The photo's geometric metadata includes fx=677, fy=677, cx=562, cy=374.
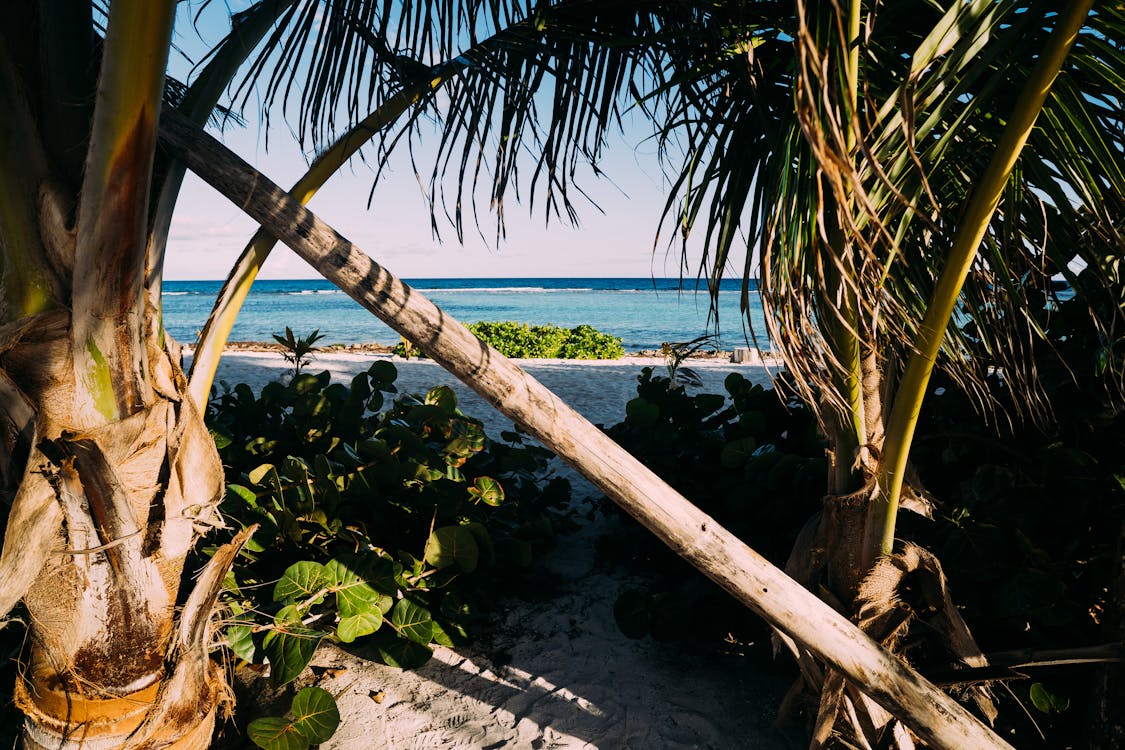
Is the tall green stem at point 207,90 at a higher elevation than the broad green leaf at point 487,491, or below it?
higher

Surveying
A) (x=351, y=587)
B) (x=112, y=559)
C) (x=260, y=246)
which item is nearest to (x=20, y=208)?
(x=260, y=246)

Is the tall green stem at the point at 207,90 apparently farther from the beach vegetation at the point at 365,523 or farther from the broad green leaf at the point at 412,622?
the broad green leaf at the point at 412,622

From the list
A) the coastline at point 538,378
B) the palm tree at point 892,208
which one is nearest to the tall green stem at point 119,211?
the palm tree at point 892,208

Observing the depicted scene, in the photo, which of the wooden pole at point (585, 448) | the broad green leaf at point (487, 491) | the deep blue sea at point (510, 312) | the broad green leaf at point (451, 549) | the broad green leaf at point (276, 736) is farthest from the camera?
the deep blue sea at point (510, 312)

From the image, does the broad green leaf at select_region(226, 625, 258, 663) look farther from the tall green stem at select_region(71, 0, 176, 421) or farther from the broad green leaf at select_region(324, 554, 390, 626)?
the tall green stem at select_region(71, 0, 176, 421)

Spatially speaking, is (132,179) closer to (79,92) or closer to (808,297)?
(79,92)

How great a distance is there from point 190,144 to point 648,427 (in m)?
1.96

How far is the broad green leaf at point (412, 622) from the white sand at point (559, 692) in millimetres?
164

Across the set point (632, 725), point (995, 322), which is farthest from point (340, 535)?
point (995, 322)

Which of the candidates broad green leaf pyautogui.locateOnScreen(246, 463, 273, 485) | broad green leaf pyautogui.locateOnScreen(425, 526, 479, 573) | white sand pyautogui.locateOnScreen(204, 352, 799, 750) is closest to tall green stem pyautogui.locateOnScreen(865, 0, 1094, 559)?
white sand pyautogui.locateOnScreen(204, 352, 799, 750)

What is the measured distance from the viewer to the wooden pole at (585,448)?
1.22 metres

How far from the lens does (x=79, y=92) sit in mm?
1312

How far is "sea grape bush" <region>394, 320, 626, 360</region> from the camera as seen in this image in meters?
10.1

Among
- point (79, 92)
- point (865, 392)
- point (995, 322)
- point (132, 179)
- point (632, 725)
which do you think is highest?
point (79, 92)
